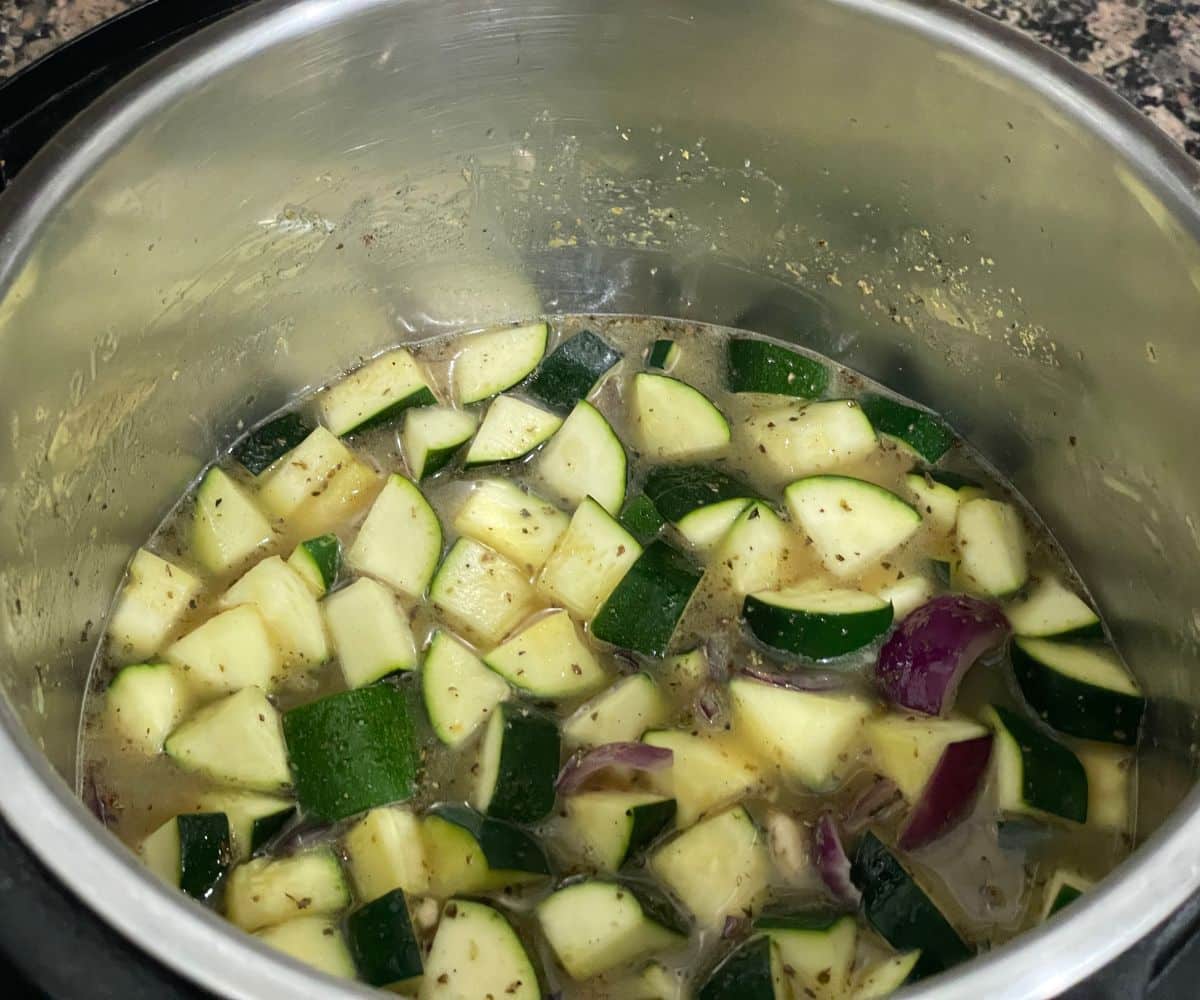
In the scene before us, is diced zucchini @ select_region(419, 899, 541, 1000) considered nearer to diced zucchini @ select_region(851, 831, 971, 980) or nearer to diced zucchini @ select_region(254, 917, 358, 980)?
diced zucchini @ select_region(254, 917, 358, 980)

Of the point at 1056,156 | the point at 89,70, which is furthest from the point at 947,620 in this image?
the point at 89,70

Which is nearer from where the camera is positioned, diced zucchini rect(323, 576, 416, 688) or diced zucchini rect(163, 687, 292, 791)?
diced zucchini rect(163, 687, 292, 791)

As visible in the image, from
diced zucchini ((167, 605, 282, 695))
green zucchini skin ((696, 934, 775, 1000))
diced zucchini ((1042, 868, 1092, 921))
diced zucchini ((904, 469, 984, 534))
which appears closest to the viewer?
green zucchini skin ((696, 934, 775, 1000))

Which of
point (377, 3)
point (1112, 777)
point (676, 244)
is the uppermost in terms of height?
point (377, 3)

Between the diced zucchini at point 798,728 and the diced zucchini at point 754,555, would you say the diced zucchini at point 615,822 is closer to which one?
the diced zucchini at point 798,728

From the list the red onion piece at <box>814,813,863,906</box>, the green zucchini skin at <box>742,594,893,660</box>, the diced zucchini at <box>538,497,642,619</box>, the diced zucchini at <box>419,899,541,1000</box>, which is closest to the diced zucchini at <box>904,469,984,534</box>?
the green zucchini skin at <box>742,594,893,660</box>

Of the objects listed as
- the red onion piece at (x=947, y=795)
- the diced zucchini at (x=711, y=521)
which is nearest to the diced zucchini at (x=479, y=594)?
the diced zucchini at (x=711, y=521)

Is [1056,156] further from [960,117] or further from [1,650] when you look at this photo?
[1,650]
